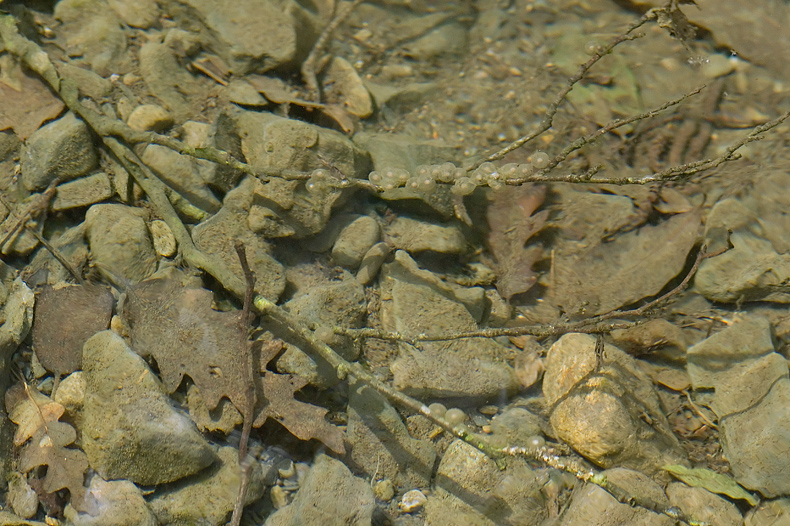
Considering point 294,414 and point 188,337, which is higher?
point 188,337

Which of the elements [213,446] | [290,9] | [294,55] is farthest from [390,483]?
[290,9]

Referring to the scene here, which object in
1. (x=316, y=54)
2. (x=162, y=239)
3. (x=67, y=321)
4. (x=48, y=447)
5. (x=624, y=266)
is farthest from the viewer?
(x=316, y=54)

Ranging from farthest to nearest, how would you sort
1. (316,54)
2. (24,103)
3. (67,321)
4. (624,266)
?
1. (316,54)
2. (624,266)
3. (24,103)
4. (67,321)

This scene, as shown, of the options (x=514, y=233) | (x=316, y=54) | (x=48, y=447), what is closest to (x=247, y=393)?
(x=48, y=447)

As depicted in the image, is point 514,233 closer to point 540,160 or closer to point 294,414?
point 540,160

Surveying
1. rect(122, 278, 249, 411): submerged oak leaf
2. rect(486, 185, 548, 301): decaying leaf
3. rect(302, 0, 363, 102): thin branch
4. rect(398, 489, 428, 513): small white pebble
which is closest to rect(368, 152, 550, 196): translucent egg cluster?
rect(486, 185, 548, 301): decaying leaf

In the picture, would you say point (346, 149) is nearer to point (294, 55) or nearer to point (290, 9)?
point (294, 55)
